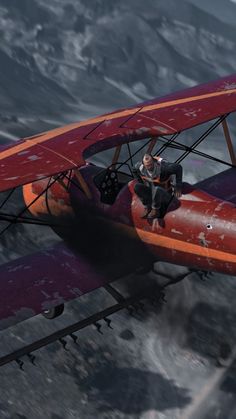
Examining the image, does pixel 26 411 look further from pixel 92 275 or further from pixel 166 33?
pixel 166 33

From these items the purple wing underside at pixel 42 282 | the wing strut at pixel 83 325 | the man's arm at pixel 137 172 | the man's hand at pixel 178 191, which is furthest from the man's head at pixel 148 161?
the wing strut at pixel 83 325

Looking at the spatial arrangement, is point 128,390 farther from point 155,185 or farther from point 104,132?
point 104,132

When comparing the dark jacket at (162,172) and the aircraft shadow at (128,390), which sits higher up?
the dark jacket at (162,172)

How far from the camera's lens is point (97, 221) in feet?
41.2

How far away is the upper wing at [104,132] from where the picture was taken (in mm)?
10523

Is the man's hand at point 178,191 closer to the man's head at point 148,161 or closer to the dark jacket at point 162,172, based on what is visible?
the dark jacket at point 162,172

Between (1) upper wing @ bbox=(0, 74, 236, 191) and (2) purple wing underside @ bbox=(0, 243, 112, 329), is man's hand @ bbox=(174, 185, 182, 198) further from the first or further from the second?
(2) purple wing underside @ bbox=(0, 243, 112, 329)

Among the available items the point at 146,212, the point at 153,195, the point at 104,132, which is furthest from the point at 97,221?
the point at 104,132

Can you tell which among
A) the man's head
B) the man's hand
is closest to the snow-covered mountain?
the man's head

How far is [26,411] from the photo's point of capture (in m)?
10.7

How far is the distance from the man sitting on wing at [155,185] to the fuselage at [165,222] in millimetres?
157

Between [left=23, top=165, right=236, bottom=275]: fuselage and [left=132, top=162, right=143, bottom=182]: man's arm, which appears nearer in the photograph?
[left=23, top=165, right=236, bottom=275]: fuselage

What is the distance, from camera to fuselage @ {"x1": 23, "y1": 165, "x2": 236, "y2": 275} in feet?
36.1

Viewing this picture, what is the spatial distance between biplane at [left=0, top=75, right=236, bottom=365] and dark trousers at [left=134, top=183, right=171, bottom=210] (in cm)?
18
